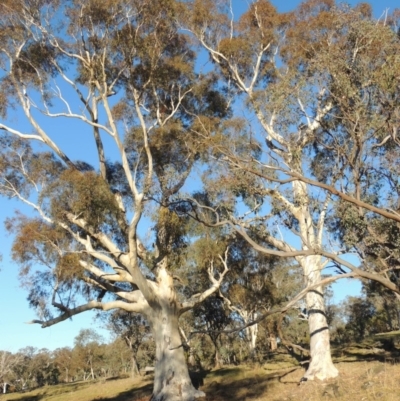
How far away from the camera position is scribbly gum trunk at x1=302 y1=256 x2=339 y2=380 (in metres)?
12.2

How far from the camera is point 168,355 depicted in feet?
43.2

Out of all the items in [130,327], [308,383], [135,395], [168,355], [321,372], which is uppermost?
[130,327]

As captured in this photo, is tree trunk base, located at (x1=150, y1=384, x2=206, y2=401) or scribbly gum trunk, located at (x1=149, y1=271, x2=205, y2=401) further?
scribbly gum trunk, located at (x1=149, y1=271, x2=205, y2=401)

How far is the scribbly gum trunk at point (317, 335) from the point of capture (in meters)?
12.2

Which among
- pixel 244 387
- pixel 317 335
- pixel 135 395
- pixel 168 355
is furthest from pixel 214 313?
pixel 317 335

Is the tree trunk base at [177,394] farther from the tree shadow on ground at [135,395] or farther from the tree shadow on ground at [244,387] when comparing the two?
the tree shadow on ground at [135,395]

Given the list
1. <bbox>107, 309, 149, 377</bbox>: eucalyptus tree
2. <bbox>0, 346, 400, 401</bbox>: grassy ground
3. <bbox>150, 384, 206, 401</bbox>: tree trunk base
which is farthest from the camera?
<bbox>107, 309, 149, 377</bbox>: eucalyptus tree

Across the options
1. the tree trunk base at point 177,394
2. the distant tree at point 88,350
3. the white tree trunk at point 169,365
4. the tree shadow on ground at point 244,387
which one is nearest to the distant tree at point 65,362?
the distant tree at point 88,350

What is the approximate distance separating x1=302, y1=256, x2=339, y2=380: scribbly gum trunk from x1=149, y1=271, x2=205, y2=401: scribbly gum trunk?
310cm

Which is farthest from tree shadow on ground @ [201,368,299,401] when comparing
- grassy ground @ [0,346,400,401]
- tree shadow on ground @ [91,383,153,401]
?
tree shadow on ground @ [91,383,153,401]

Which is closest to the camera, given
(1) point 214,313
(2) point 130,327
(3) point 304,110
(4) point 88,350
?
(3) point 304,110

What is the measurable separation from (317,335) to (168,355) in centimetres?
403

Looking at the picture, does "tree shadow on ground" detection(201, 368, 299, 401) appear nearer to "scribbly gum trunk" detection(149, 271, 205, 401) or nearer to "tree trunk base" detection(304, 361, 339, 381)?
"scribbly gum trunk" detection(149, 271, 205, 401)

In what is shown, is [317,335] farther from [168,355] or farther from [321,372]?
[168,355]
